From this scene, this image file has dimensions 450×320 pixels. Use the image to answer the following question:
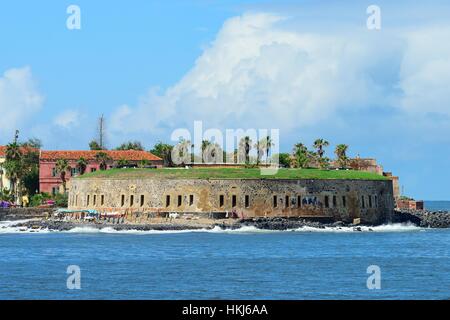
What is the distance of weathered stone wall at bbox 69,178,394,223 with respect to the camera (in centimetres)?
7562

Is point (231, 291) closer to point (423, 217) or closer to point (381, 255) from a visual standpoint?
point (381, 255)

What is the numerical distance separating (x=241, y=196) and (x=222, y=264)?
30.7 m

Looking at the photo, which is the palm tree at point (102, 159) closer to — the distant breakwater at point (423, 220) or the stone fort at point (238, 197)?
the stone fort at point (238, 197)

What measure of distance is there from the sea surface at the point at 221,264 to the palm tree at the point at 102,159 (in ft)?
89.4

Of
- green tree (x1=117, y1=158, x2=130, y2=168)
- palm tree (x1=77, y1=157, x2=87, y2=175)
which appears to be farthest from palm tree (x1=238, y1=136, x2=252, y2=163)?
palm tree (x1=77, y1=157, x2=87, y2=175)

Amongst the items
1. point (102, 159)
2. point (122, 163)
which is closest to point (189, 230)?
point (122, 163)

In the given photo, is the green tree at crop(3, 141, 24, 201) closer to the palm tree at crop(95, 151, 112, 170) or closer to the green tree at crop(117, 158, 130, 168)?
the palm tree at crop(95, 151, 112, 170)

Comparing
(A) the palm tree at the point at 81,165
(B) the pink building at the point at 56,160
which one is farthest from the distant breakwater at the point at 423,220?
(A) the palm tree at the point at 81,165

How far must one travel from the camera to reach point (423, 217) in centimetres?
8875

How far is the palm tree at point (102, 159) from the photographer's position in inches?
3824

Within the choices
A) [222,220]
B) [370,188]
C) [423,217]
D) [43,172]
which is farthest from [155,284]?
[43,172]

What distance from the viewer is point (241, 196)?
7569 centimetres

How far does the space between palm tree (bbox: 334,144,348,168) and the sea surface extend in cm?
3003
